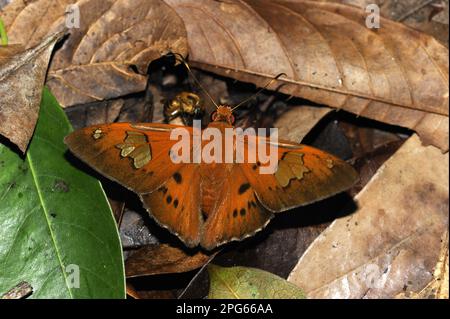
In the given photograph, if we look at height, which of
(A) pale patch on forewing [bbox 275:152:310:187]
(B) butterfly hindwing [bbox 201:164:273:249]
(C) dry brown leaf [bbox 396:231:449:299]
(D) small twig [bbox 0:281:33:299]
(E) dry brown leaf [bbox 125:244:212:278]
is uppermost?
(A) pale patch on forewing [bbox 275:152:310:187]

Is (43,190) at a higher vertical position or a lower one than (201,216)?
higher

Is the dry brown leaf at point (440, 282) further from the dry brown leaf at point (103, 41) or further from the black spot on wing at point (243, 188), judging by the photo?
the dry brown leaf at point (103, 41)

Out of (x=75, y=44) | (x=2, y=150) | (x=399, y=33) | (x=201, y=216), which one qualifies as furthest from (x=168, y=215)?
(x=399, y=33)

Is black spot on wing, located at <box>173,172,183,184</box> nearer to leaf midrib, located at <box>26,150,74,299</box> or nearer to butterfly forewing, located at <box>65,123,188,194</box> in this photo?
butterfly forewing, located at <box>65,123,188,194</box>

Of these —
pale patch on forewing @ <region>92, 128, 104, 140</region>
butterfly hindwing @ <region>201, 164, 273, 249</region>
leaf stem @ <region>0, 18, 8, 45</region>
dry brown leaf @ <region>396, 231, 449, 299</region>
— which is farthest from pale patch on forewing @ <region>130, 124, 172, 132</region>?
dry brown leaf @ <region>396, 231, 449, 299</region>

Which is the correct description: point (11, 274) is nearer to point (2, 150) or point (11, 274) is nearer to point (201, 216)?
point (2, 150)

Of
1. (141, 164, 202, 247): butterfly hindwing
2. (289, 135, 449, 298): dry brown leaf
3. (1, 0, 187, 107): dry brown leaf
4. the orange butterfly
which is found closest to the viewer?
the orange butterfly
